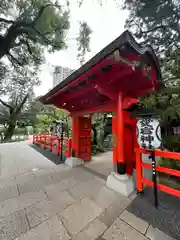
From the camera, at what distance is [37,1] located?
219 inches

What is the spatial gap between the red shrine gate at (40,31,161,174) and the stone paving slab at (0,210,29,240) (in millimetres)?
2105

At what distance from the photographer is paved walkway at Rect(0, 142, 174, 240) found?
5.72 feet

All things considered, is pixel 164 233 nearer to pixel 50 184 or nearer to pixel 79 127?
pixel 50 184

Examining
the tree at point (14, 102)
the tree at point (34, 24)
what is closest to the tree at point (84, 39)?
the tree at point (34, 24)

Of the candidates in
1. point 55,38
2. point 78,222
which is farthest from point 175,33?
point 78,222

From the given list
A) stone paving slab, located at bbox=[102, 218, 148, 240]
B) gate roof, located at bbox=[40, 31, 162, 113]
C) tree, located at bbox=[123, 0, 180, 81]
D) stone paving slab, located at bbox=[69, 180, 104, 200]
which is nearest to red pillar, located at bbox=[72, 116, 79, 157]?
gate roof, located at bbox=[40, 31, 162, 113]

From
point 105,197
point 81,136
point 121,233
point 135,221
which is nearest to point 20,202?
point 105,197

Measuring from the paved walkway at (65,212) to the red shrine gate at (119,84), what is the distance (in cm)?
91

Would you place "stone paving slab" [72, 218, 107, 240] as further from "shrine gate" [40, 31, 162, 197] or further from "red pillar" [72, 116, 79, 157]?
"red pillar" [72, 116, 79, 157]

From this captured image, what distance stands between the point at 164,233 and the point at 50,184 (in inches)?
99.9

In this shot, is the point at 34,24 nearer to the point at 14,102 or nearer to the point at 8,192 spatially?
the point at 8,192

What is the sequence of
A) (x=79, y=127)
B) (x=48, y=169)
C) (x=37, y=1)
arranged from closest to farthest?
(x=48, y=169)
(x=79, y=127)
(x=37, y=1)

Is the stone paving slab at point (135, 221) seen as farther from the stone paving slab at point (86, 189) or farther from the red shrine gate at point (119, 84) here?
the red shrine gate at point (119, 84)

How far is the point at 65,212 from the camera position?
85.0 inches
